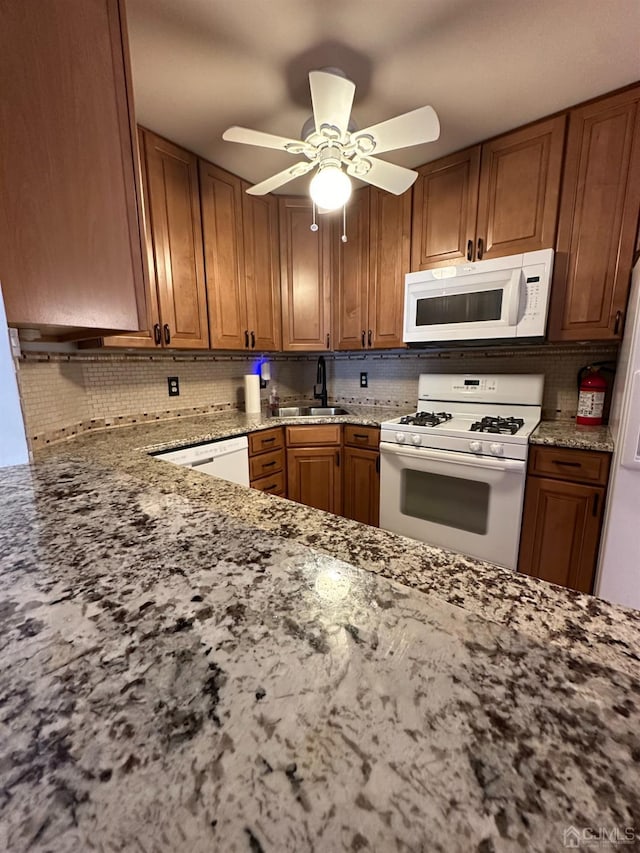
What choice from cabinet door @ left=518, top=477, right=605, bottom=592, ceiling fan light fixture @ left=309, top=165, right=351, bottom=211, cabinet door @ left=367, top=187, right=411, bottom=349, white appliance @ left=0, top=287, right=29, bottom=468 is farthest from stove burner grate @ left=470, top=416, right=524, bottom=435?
white appliance @ left=0, top=287, right=29, bottom=468

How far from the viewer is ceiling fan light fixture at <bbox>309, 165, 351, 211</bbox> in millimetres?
1366

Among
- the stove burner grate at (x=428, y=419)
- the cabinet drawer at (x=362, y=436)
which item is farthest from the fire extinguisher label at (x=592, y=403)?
the cabinet drawer at (x=362, y=436)

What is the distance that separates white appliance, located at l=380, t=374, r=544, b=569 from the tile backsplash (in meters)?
0.15

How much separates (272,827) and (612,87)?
248cm

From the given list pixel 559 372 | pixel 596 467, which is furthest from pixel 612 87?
pixel 596 467

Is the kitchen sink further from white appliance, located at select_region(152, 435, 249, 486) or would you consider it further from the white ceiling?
the white ceiling

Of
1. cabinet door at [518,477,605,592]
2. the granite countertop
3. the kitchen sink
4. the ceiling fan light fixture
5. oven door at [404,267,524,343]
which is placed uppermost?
the ceiling fan light fixture

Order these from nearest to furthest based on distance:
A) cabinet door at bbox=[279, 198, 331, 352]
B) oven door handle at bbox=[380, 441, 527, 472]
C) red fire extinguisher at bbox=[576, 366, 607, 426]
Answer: oven door handle at bbox=[380, 441, 527, 472] < red fire extinguisher at bbox=[576, 366, 607, 426] < cabinet door at bbox=[279, 198, 331, 352]

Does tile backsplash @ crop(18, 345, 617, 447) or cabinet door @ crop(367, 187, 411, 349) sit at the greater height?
cabinet door @ crop(367, 187, 411, 349)

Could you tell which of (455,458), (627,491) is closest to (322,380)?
(455,458)

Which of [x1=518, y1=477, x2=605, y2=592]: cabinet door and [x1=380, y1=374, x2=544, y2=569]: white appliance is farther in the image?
[x1=380, y1=374, x2=544, y2=569]: white appliance

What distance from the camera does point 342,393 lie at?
297cm

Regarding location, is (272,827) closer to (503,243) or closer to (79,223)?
(79,223)

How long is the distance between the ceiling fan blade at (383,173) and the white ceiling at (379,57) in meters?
0.28
